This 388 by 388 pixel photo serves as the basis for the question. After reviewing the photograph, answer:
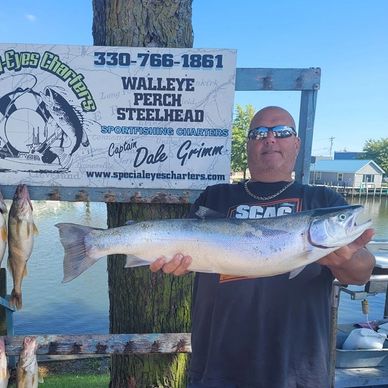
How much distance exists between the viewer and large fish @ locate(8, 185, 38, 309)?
3105 mm

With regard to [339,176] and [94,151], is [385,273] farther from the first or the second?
[339,176]

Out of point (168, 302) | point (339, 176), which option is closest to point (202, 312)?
point (168, 302)

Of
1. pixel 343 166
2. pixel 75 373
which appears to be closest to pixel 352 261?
pixel 75 373

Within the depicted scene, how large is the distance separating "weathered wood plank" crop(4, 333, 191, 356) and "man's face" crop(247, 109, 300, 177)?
1.54m

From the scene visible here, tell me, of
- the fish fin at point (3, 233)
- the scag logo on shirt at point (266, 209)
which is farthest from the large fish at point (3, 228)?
the scag logo on shirt at point (266, 209)

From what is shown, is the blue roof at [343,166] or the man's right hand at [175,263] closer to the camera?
the man's right hand at [175,263]

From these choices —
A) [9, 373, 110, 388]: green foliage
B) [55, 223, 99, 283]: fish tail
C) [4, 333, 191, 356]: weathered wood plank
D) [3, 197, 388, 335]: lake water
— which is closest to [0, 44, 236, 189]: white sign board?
[55, 223, 99, 283]: fish tail

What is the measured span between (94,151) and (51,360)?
420cm

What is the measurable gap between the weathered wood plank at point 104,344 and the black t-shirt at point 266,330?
2.41 feet

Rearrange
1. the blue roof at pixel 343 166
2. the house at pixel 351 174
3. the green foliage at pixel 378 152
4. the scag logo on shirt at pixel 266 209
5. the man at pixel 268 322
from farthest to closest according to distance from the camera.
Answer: the green foliage at pixel 378 152, the blue roof at pixel 343 166, the house at pixel 351 174, the scag logo on shirt at pixel 266 209, the man at pixel 268 322

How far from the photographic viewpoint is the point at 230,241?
241 centimetres

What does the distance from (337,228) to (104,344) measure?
2052 millimetres

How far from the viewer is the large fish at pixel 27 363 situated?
3.14 meters

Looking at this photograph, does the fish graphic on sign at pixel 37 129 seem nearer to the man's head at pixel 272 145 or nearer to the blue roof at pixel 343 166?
the man's head at pixel 272 145
